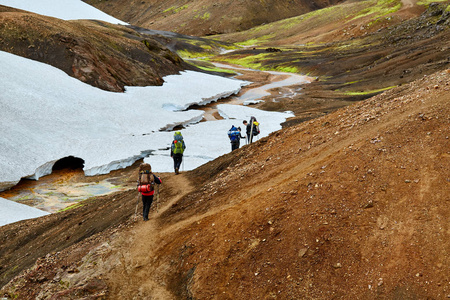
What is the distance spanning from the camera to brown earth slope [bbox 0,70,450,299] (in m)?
7.41

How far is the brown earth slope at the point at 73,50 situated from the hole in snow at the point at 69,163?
13.3 metres

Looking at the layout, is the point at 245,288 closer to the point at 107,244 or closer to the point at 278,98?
the point at 107,244

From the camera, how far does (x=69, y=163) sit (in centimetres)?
2836

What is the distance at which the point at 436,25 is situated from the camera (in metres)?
63.5

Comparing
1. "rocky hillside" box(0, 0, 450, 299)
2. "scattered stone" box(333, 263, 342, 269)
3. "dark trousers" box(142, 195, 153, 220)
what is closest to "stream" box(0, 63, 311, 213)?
"rocky hillside" box(0, 0, 450, 299)

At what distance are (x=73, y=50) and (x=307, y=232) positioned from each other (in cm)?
3988

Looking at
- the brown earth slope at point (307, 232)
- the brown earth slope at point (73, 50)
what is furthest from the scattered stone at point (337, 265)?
the brown earth slope at point (73, 50)

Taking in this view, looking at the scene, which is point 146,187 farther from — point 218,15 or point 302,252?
point 218,15

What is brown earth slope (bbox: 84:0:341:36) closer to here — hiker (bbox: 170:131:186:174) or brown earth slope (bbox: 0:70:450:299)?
hiker (bbox: 170:131:186:174)

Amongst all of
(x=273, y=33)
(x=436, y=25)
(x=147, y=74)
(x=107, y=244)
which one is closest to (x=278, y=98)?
(x=147, y=74)

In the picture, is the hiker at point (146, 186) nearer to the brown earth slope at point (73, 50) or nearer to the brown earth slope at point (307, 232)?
the brown earth slope at point (307, 232)

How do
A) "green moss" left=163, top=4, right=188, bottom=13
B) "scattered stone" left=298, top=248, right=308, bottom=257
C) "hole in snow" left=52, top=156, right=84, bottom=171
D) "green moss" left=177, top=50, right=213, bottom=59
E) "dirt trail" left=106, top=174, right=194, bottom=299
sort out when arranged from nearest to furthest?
"scattered stone" left=298, top=248, right=308, bottom=257 < "dirt trail" left=106, top=174, right=194, bottom=299 < "hole in snow" left=52, top=156, right=84, bottom=171 < "green moss" left=177, top=50, right=213, bottom=59 < "green moss" left=163, top=4, right=188, bottom=13

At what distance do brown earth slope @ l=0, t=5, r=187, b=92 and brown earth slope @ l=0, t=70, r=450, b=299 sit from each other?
30.6m

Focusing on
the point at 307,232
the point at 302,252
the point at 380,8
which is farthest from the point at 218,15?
the point at 302,252
